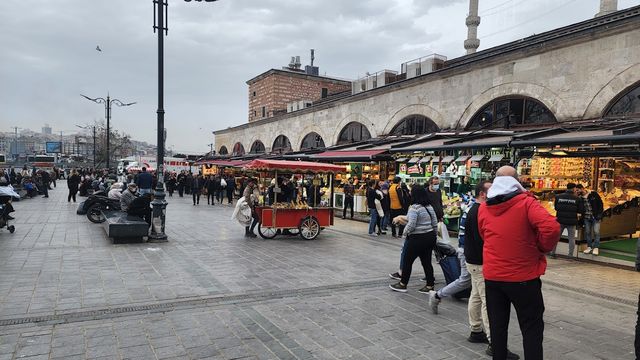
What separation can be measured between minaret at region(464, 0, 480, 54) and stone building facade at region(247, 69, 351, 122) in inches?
549

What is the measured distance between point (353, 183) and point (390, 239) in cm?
733

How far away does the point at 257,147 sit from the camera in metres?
37.7

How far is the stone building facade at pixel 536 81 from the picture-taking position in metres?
11.4

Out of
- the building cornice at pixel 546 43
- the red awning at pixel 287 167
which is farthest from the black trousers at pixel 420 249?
the building cornice at pixel 546 43

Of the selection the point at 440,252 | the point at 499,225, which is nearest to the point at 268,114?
the point at 440,252

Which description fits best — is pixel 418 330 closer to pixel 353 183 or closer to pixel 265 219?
pixel 265 219

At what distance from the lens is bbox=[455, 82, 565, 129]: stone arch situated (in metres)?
12.8

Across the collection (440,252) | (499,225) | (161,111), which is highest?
(161,111)

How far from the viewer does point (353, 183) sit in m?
19.5

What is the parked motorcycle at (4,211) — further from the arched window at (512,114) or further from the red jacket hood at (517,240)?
the arched window at (512,114)

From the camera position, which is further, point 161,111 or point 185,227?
point 185,227

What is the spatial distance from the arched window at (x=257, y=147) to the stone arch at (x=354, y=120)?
1229 cm

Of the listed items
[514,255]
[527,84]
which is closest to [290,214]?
[514,255]

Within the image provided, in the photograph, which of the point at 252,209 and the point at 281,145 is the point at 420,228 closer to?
the point at 252,209
